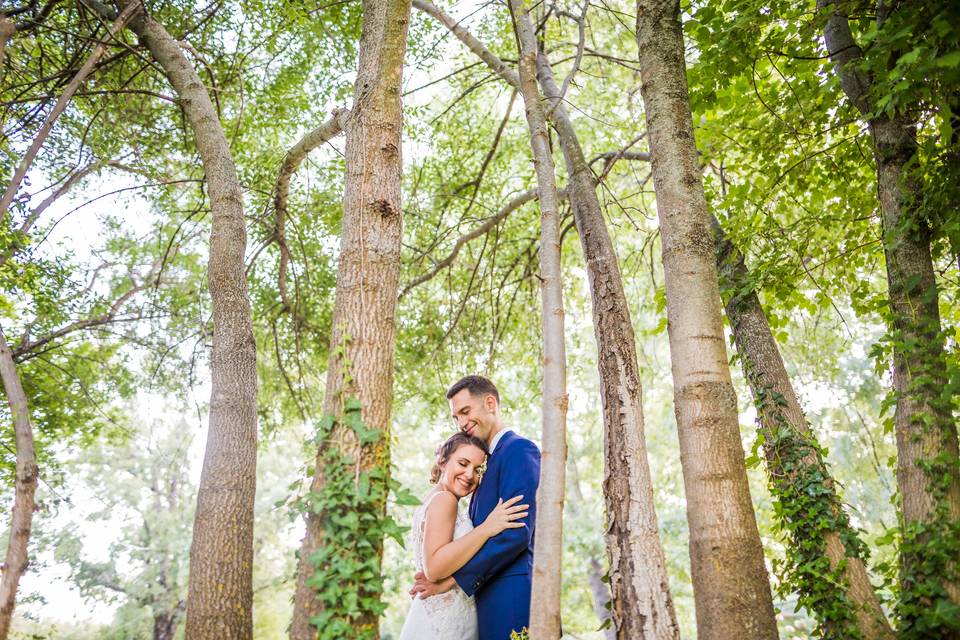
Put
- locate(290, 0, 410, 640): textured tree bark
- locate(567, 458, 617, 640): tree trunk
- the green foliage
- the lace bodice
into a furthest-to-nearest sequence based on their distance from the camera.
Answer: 1. locate(567, 458, 617, 640): tree trunk
2. the lace bodice
3. locate(290, 0, 410, 640): textured tree bark
4. the green foliage

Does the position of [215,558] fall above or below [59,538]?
below

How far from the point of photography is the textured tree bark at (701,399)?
2547 millimetres

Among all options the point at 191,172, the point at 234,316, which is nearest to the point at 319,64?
the point at 191,172

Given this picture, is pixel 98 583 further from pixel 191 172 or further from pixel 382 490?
pixel 382 490

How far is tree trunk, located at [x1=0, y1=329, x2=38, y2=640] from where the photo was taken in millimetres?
4254

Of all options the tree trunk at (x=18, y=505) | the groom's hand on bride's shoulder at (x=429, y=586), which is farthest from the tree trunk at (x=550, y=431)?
the tree trunk at (x=18, y=505)

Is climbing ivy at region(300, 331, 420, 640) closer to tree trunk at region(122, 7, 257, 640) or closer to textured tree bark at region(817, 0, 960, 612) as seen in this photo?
tree trunk at region(122, 7, 257, 640)

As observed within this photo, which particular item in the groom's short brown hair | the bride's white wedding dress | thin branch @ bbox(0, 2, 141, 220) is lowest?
the bride's white wedding dress

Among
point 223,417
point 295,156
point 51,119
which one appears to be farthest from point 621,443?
point 51,119

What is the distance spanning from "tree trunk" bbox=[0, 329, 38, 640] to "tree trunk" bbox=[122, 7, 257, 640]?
73.0 inches

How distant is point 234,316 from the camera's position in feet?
12.8

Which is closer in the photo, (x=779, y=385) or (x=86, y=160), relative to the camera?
(x=779, y=385)

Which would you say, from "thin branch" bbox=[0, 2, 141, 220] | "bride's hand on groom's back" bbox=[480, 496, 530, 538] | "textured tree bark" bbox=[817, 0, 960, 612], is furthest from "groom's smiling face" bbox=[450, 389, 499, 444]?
"thin branch" bbox=[0, 2, 141, 220]

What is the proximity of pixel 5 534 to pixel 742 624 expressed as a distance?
1602cm
